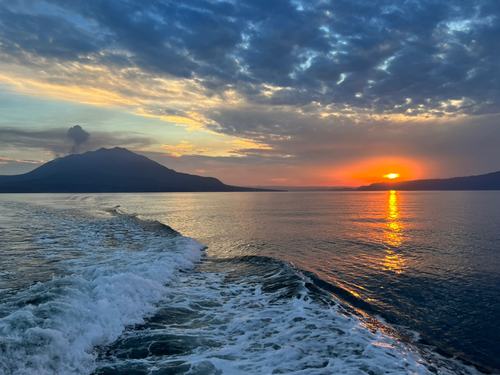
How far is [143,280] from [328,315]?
9287 millimetres

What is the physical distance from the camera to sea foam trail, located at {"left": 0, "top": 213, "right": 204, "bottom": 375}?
759cm

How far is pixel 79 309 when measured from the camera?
10242 millimetres

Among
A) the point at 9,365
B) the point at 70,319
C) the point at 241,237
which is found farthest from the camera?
the point at 241,237

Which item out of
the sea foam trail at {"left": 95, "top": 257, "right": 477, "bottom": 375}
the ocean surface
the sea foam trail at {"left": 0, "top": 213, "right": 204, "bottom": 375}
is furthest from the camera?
the ocean surface

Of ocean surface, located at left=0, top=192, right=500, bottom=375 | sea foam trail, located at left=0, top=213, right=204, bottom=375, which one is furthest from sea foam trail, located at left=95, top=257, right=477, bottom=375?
sea foam trail, located at left=0, top=213, right=204, bottom=375

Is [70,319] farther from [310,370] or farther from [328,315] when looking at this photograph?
[328,315]

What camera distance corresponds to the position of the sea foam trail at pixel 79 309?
7586mm

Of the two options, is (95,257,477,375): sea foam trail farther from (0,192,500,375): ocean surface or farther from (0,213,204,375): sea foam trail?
(0,213,204,375): sea foam trail

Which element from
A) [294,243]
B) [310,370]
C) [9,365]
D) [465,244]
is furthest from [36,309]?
[465,244]

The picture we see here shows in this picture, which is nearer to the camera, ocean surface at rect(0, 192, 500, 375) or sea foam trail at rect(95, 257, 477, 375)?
sea foam trail at rect(95, 257, 477, 375)

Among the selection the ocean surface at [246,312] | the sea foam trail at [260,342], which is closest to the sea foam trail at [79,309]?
the ocean surface at [246,312]

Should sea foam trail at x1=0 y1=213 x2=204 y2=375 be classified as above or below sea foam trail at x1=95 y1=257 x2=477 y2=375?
above

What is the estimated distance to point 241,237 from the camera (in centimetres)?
3266

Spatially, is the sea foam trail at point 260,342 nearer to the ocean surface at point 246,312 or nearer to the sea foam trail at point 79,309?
the ocean surface at point 246,312
